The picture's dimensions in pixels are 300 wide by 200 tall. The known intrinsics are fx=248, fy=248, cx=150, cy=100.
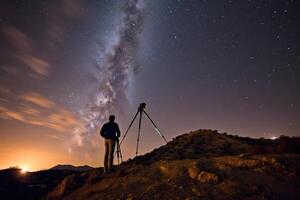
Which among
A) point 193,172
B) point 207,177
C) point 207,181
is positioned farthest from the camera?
point 193,172

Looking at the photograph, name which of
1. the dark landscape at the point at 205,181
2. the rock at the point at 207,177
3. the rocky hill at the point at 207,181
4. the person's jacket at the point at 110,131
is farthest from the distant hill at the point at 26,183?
the rock at the point at 207,177

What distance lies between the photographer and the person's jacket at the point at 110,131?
1040cm

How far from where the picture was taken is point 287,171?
7160 millimetres

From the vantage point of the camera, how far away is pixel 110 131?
10461 millimetres

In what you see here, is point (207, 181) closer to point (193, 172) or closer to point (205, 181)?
point (205, 181)

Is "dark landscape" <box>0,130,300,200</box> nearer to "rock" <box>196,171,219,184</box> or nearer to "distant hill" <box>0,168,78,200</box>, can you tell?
"rock" <box>196,171,219,184</box>

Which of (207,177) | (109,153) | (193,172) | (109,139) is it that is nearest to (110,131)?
(109,139)

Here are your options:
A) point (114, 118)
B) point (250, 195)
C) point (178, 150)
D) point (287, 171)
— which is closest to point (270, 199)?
point (250, 195)

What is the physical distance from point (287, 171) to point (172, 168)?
336 centimetres

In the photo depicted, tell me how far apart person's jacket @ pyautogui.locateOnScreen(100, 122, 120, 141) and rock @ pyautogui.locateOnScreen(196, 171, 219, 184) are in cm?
449

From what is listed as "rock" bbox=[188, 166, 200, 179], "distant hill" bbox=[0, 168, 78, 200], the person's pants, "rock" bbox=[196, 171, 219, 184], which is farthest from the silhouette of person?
"distant hill" bbox=[0, 168, 78, 200]

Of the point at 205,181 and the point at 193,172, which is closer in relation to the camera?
the point at 205,181

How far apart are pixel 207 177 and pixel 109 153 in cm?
479

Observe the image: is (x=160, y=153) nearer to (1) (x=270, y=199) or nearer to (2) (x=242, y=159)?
(2) (x=242, y=159)
